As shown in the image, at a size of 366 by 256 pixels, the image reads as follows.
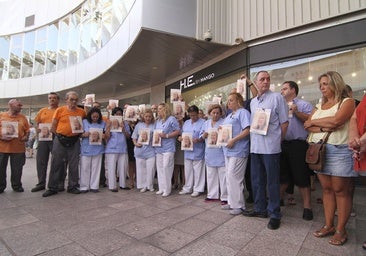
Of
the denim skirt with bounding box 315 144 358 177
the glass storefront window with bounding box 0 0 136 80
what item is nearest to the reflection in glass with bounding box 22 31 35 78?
the glass storefront window with bounding box 0 0 136 80

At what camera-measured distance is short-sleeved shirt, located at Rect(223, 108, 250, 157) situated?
12.6ft

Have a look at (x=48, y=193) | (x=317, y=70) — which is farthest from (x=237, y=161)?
(x=317, y=70)

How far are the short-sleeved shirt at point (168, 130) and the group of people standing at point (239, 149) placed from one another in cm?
2

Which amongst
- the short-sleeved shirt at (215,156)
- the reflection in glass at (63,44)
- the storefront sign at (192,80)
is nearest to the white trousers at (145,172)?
the short-sleeved shirt at (215,156)

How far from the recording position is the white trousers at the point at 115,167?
543 centimetres

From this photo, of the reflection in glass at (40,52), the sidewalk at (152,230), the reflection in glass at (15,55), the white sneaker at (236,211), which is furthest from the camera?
the reflection in glass at (15,55)

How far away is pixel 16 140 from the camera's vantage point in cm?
533

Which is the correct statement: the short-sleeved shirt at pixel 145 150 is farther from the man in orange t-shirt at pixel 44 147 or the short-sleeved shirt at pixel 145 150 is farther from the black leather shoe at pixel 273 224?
the black leather shoe at pixel 273 224

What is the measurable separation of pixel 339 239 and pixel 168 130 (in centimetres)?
338

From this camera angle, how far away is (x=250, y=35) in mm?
7254

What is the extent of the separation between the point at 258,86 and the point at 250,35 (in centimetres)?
436

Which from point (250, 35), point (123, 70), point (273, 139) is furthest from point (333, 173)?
point (123, 70)

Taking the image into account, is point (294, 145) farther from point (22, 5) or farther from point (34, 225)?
point (22, 5)

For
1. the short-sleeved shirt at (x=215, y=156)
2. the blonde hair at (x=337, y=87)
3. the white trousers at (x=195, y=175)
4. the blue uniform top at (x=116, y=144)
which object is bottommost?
the white trousers at (x=195, y=175)
